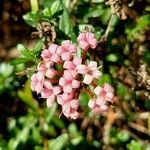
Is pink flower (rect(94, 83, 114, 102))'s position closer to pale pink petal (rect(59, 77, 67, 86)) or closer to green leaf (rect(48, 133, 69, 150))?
pale pink petal (rect(59, 77, 67, 86))

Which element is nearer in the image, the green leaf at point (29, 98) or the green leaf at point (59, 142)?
the green leaf at point (59, 142)

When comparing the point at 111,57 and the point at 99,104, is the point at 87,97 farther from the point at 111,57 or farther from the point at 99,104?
the point at 99,104

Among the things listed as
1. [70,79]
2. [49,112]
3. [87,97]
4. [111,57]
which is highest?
[70,79]

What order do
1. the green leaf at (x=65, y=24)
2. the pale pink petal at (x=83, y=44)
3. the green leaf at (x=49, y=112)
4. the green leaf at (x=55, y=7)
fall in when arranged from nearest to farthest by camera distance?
the pale pink petal at (x=83, y=44), the green leaf at (x=55, y=7), the green leaf at (x=65, y=24), the green leaf at (x=49, y=112)

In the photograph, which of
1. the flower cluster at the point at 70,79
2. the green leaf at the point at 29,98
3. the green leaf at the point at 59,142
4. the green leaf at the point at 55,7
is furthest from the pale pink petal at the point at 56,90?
the green leaf at the point at 29,98

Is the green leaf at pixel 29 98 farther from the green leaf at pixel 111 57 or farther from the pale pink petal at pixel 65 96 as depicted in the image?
the pale pink petal at pixel 65 96

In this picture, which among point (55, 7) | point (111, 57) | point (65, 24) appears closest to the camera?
point (55, 7)

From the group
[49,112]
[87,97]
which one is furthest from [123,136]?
[49,112]
